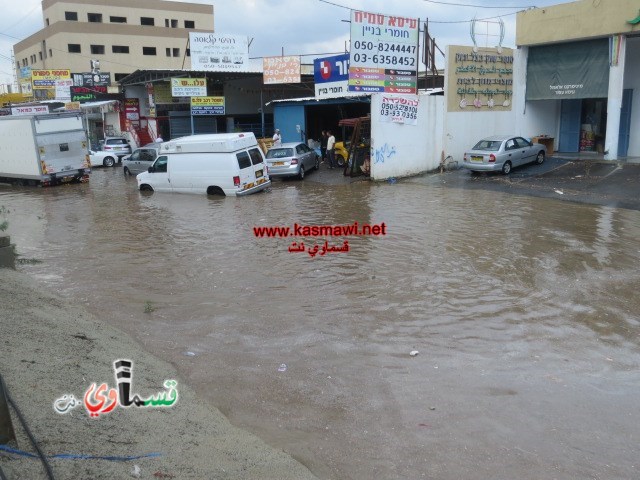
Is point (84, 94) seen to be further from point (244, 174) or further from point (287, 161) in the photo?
point (244, 174)

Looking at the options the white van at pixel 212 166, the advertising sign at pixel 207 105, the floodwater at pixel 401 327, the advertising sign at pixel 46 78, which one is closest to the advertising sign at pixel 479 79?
the white van at pixel 212 166

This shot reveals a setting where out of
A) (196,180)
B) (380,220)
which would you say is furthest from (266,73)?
(380,220)

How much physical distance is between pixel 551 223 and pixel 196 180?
11451 millimetres

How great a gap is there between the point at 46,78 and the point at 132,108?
13.1m

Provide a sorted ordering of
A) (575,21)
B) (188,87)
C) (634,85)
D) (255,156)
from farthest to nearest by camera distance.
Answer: (188,87) < (634,85) < (575,21) < (255,156)

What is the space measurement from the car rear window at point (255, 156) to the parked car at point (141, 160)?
28.7ft

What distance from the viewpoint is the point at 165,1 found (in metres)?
71.7

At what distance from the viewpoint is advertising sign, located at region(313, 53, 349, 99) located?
26.3 metres

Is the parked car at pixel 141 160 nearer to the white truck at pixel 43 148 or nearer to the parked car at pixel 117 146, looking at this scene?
the white truck at pixel 43 148

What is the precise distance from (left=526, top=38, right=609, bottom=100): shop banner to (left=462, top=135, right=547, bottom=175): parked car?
322cm

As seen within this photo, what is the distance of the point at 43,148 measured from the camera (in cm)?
2464

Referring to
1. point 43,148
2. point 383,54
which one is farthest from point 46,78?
point 383,54

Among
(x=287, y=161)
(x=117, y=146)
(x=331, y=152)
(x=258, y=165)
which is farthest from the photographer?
(x=117, y=146)

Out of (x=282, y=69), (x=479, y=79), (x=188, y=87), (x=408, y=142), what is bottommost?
(x=408, y=142)
